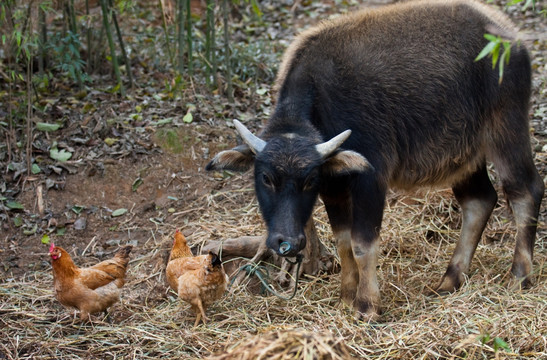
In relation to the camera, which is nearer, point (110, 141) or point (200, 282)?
point (200, 282)

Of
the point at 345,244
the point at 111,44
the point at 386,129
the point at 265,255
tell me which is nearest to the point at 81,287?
the point at 265,255

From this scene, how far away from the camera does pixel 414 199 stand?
286 inches

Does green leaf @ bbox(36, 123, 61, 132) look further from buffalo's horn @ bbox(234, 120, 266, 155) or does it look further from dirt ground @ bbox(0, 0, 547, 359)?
buffalo's horn @ bbox(234, 120, 266, 155)

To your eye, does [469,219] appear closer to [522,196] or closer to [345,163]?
[522,196]

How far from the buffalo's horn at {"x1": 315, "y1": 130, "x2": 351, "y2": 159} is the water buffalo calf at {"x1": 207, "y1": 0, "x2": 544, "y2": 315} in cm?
1

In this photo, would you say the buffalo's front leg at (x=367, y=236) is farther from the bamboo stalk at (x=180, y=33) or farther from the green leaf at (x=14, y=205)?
the bamboo stalk at (x=180, y=33)

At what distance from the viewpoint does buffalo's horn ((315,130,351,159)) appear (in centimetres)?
482

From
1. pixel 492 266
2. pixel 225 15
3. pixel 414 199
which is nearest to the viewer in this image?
pixel 492 266

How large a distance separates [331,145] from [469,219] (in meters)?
1.96

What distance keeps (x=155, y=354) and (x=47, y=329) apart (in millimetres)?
957

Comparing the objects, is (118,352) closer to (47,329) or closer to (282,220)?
(47,329)

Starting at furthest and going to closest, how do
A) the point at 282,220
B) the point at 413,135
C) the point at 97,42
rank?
the point at 97,42 → the point at 413,135 → the point at 282,220

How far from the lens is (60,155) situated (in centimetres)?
754

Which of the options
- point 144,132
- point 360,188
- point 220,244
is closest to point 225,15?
point 144,132
